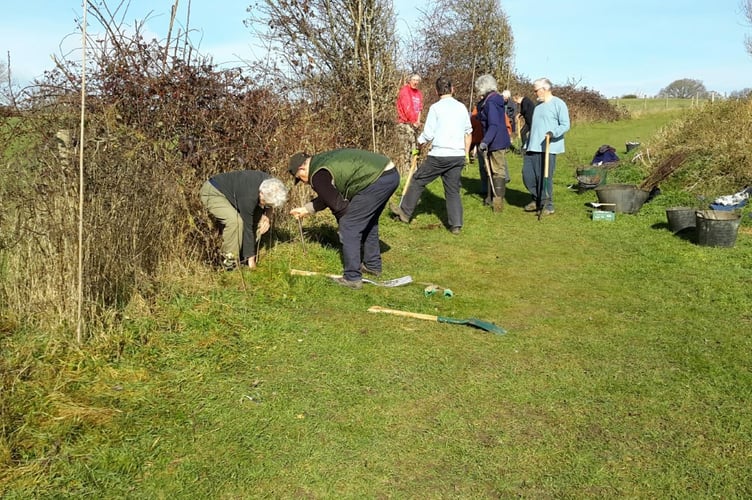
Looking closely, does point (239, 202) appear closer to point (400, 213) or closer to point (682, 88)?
point (400, 213)

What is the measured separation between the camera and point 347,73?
10102 millimetres

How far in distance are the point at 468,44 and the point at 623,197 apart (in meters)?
11.3

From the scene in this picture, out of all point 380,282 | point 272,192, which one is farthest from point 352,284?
point 272,192

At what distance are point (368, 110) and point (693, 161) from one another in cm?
602

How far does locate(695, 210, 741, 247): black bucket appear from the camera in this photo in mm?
6859

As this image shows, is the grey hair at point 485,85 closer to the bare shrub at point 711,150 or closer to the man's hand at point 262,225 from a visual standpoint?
the bare shrub at point 711,150

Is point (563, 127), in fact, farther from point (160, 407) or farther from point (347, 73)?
point (160, 407)

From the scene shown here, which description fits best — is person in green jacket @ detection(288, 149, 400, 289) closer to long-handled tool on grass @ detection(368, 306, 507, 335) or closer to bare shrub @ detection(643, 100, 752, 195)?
long-handled tool on grass @ detection(368, 306, 507, 335)

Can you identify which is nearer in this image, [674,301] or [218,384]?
[218,384]

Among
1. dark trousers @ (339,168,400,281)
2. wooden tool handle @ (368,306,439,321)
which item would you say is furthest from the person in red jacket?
wooden tool handle @ (368,306,439,321)

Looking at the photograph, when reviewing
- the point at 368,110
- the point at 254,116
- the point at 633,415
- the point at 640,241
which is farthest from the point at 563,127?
the point at 633,415

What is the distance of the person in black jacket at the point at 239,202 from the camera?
5.52 m

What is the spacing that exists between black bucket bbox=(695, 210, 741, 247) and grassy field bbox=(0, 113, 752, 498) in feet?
3.10

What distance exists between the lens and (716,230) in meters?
6.91
